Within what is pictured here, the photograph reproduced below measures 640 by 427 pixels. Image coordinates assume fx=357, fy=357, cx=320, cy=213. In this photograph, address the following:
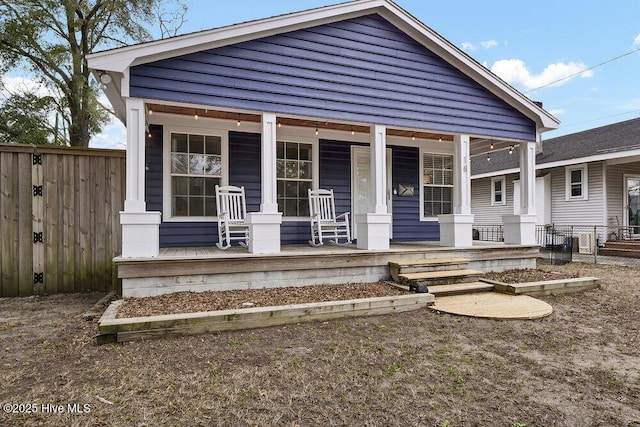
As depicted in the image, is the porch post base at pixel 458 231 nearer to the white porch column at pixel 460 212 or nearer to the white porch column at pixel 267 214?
the white porch column at pixel 460 212

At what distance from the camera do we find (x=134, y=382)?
7.19ft

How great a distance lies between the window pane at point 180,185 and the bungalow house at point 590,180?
8.15 metres

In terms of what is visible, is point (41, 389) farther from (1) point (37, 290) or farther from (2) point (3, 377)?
(1) point (37, 290)

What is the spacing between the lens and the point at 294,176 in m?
6.36

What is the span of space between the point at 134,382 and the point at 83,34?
11.6 metres

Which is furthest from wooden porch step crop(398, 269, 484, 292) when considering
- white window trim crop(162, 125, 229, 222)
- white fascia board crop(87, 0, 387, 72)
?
white fascia board crop(87, 0, 387, 72)

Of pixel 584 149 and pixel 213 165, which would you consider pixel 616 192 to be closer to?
pixel 584 149

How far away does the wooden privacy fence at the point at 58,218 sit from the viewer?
4.36 m

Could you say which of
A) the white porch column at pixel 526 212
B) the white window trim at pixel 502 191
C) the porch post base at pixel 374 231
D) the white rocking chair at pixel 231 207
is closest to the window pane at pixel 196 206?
the white rocking chair at pixel 231 207

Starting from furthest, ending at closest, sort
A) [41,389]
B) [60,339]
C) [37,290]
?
[37,290] → [60,339] → [41,389]

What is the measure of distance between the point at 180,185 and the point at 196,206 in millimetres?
407

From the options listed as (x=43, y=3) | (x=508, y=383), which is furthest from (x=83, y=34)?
(x=508, y=383)

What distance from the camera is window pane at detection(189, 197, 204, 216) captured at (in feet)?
18.7

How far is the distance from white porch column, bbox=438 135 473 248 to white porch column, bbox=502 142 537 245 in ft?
3.31
